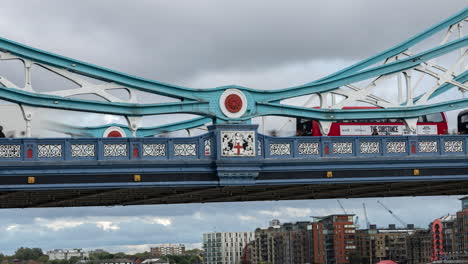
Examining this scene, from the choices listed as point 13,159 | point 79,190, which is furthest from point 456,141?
point 13,159

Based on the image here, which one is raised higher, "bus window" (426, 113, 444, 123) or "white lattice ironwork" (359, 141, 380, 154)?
"bus window" (426, 113, 444, 123)

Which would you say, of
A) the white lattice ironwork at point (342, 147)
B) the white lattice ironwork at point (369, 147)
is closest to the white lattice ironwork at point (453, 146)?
the white lattice ironwork at point (369, 147)

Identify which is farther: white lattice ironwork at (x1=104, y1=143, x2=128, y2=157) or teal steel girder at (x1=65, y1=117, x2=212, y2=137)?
teal steel girder at (x1=65, y1=117, x2=212, y2=137)

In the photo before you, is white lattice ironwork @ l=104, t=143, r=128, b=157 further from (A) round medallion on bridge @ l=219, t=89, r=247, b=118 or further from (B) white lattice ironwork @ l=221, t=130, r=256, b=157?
(A) round medallion on bridge @ l=219, t=89, r=247, b=118

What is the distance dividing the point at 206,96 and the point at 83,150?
18.4 feet

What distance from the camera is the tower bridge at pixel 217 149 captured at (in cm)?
3362

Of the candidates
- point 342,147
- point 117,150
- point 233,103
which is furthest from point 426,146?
point 117,150

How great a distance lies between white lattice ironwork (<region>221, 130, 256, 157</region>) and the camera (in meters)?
35.2

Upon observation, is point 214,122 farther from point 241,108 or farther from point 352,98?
point 352,98

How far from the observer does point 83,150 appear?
3372cm

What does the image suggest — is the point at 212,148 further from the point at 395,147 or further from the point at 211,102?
the point at 395,147

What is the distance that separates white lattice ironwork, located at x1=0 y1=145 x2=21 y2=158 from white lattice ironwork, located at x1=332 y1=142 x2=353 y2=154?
12.8 m

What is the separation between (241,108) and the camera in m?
36.0

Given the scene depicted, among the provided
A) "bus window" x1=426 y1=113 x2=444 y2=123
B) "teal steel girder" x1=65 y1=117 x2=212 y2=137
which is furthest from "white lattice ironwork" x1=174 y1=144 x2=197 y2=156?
"bus window" x1=426 y1=113 x2=444 y2=123
